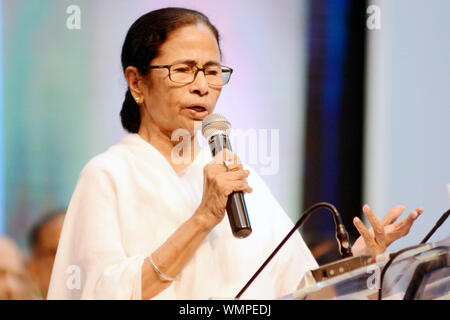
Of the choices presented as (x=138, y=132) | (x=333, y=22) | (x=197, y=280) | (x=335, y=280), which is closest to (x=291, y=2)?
(x=333, y=22)

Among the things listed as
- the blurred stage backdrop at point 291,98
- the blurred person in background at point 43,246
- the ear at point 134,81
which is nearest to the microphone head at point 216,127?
the ear at point 134,81

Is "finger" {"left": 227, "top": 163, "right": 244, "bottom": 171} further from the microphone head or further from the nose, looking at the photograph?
the nose

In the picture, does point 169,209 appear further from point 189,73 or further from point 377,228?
point 377,228

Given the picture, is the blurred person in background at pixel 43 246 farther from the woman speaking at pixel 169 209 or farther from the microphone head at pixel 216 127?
the microphone head at pixel 216 127

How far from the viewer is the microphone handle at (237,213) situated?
1.75 meters

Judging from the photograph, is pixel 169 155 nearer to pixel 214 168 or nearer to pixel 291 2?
pixel 214 168

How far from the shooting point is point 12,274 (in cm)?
245

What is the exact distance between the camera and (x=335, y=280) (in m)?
1.53

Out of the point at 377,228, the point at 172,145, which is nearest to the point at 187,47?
the point at 172,145

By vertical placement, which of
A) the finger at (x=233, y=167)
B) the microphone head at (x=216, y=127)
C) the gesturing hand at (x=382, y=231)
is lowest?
the gesturing hand at (x=382, y=231)

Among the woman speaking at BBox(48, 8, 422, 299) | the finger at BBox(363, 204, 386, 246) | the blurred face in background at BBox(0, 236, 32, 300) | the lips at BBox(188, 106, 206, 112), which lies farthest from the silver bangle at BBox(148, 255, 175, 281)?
the blurred face in background at BBox(0, 236, 32, 300)

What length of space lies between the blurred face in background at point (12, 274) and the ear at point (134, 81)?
713mm

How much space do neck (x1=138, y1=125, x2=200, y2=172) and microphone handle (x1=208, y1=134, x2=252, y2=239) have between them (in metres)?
0.30
